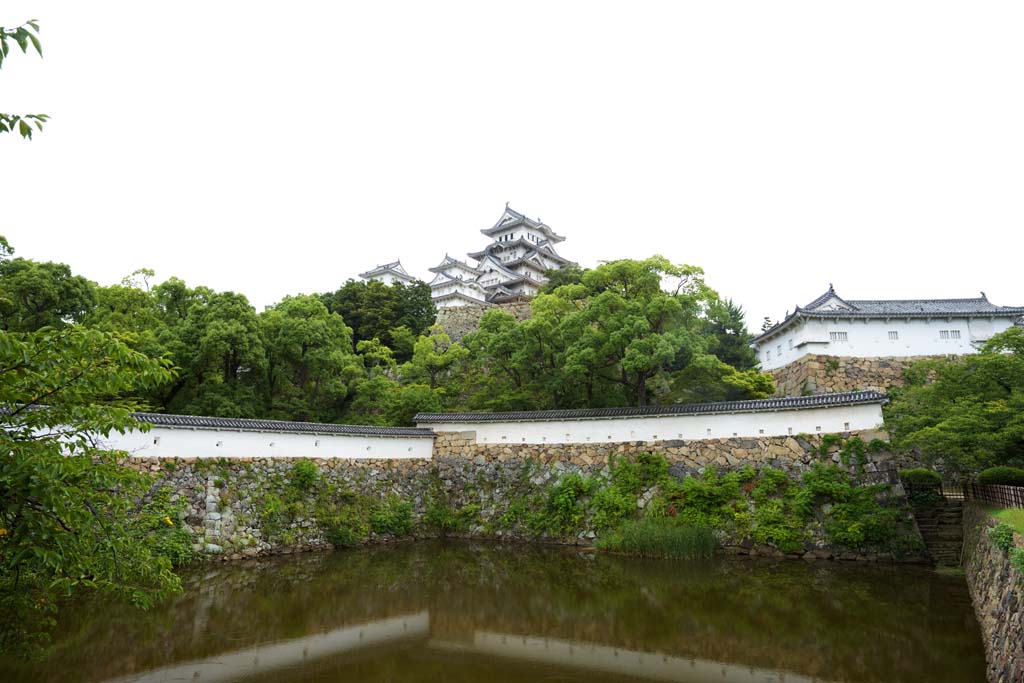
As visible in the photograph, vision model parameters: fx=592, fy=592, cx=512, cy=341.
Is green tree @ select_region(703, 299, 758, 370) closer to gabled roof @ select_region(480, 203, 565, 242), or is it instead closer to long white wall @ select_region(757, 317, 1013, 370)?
long white wall @ select_region(757, 317, 1013, 370)

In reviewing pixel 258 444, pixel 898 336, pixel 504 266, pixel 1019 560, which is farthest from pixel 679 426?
pixel 504 266

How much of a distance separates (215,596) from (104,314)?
1479 cm

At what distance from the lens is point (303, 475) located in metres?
15.6

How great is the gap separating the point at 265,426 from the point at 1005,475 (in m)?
16.0

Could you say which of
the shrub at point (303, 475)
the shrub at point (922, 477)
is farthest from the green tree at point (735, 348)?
the shrub at point (303, 475)

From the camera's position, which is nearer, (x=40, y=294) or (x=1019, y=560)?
(x=1019, y=560)

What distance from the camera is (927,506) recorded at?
504 inches

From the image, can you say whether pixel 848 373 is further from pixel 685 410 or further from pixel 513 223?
pixel 513 223

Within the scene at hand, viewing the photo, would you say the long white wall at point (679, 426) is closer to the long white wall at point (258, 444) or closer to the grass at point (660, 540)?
the long white wall at point (258, 444)

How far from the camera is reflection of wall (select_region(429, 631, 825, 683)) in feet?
22.3

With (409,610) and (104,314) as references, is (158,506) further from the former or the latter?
(104,314)

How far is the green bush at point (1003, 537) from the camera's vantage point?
6643 mm

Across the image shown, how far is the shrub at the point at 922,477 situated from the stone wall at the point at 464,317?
2485cm

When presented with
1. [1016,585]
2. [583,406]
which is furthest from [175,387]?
[1016,585]
